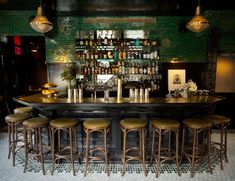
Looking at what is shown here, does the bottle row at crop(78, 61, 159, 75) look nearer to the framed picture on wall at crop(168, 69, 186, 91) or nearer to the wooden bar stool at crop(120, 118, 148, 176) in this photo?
the framed picture on wall at crop(168, 69, 186, 91)

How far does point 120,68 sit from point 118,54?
1.37 ft

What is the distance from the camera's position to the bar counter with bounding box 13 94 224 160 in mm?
3773

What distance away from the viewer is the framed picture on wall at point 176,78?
6.55m

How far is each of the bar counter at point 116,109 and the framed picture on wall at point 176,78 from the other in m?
2.42

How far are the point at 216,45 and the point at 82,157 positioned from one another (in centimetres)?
485

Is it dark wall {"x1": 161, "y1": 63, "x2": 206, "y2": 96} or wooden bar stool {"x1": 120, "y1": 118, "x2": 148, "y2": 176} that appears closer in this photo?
wooden bar stool {"x1": 120, "y1": 118, "x2": 148, "y2": 176}

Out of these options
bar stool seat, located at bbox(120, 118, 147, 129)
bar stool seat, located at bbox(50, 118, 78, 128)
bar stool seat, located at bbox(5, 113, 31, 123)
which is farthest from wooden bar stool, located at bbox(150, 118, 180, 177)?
bar stool seat, located at bbox(5, 113, 31, 123)

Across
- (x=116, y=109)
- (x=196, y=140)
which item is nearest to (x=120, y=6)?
(x=116, y=109)

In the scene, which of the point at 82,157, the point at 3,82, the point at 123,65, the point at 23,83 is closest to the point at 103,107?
the point at 82,157

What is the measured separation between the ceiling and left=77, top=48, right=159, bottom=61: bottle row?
3.59 ft

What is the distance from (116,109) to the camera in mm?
3953

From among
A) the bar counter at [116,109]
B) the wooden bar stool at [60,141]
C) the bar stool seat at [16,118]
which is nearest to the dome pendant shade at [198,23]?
the bar counter at [116,109]

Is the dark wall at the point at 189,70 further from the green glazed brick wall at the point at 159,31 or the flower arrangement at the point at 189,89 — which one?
the flower arrangement at the point at 189,89

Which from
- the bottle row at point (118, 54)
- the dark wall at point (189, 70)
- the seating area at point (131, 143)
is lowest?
the seating area at point (131, 143)
